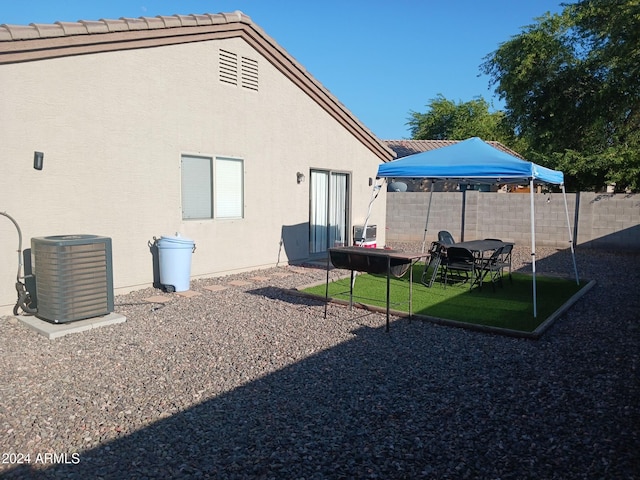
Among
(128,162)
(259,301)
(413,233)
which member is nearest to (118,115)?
(128,162)

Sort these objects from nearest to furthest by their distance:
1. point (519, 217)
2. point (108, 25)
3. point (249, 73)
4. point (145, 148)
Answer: point (108, 25) < point (145, 148) < point (249, 73) < point (519, 217)

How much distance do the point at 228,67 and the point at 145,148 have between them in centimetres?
253

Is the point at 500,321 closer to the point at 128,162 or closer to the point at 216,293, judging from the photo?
the point at 216,293

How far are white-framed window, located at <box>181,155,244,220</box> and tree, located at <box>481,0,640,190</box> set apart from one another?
47.4ft

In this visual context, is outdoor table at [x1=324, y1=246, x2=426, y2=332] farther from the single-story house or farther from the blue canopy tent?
the single-story house

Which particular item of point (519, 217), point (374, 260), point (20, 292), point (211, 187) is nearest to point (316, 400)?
point (374, 260)

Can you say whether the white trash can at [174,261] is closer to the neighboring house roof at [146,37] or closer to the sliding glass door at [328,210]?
the neighboring house roof at [146,37]

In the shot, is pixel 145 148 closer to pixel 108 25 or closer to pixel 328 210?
pixel 108 25

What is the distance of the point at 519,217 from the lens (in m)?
15.8

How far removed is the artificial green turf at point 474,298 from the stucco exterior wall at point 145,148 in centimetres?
234

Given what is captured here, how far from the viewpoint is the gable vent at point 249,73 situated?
32.1ft

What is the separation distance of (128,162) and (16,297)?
2575 mm

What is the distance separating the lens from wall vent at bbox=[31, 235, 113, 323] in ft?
19.7

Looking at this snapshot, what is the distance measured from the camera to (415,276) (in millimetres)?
10461
